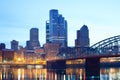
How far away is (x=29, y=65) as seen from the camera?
15425 centimetres

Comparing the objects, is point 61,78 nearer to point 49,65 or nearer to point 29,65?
point 49,65

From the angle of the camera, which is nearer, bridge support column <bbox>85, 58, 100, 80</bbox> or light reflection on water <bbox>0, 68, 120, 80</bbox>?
bridge support column <bbox>85, 58, 100, 80</bbox>

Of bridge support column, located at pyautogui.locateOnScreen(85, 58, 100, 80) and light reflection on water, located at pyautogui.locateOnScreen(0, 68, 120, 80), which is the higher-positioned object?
bridge support column, located at pyautogui.locateOnScreen(85, 58, 100, 80)

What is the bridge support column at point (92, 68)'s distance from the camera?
251 feet

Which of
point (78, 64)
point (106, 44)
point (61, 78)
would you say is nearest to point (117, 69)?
point (78, 64)

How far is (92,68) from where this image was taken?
255ft

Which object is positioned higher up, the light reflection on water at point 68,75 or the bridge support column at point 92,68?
the bridge support column at point 92,68

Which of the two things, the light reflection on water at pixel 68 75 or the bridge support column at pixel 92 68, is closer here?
the bridge support column at pixel 92 68

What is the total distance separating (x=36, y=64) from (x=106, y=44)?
223ft

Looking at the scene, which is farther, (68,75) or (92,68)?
(68,75)

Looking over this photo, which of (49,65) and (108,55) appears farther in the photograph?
(49,65)

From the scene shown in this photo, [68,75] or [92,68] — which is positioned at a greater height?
[92,68]

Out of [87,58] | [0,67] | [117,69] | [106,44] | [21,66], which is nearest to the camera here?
[87,58]

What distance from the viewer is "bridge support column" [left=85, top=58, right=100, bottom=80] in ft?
251
